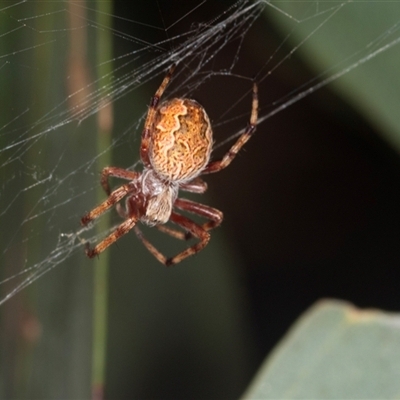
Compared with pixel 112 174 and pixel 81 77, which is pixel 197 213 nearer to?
pixel 112 174

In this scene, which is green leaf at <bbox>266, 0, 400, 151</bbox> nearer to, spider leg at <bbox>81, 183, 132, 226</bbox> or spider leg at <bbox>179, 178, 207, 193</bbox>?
spider leg at <bbox>179, 178, 207, 193</bbox>

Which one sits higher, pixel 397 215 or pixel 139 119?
Result: pixel 139 119

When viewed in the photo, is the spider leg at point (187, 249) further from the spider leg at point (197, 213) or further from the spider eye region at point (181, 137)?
the spider eye region at point (181, 137)

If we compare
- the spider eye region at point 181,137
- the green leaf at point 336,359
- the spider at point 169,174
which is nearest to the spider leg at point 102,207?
the spider at point 169,174

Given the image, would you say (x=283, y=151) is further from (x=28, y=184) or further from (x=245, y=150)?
(x=28, y=184)

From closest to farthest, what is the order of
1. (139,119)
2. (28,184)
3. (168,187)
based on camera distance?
1. (28,184)
2. (139,119)
3. (168,187)

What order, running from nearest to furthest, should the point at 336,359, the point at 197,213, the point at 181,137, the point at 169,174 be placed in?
the point at 336,359 < the point at 181,137 < the point at 169,174 < the point at 197,213

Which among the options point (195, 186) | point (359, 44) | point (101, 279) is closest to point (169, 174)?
point (195, 186)

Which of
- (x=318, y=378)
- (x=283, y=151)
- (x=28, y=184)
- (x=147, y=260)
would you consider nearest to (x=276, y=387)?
(x=318, y=378)
